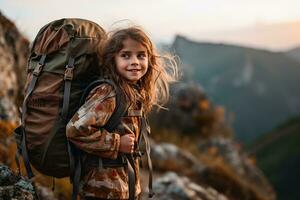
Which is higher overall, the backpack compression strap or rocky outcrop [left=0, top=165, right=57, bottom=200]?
the backpack compression strap

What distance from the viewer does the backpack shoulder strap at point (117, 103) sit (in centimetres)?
348

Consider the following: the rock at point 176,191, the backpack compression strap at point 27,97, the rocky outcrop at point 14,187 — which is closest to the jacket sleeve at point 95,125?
the backpack compression strap at point 27,97

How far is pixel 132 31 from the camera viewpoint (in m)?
3.68

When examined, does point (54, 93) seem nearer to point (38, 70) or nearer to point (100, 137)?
point (38, 70)

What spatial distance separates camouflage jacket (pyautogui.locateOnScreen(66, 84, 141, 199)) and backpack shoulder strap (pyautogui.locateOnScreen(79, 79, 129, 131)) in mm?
34

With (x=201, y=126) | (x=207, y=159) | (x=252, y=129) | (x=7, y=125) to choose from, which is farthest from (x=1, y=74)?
(x=252, y=129)

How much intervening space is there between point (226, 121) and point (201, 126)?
147cm

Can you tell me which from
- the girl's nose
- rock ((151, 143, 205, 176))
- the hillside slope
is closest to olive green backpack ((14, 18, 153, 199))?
the girl's nose

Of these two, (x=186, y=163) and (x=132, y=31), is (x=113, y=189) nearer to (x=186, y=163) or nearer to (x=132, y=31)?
(x=132, y=31)

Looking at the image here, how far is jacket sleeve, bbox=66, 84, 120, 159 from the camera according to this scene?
3.37 meters

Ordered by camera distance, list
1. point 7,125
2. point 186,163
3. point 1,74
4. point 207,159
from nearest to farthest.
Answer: point 7,125, point 1,74, point 186,163, point 207,159

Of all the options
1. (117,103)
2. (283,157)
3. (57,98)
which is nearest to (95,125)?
(117,103)

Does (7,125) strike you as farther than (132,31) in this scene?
Yes

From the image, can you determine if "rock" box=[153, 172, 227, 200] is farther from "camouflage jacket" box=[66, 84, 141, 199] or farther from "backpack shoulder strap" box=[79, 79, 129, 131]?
"backpack shoulder strap" box=[79, 79, 129, 131]
